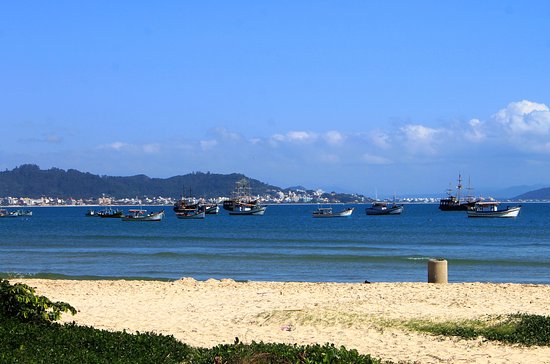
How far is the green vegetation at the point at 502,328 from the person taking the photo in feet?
41.4

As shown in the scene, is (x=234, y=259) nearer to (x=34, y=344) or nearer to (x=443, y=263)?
(x=443, y=263)

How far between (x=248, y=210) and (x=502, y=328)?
5113 inches

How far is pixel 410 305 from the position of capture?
1652 centimetres

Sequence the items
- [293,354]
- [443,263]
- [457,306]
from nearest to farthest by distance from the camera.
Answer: [293,354], [457,306], [443,263]

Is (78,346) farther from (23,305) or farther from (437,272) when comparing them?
(437,272)

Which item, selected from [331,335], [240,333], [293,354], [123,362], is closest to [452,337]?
[331,335]

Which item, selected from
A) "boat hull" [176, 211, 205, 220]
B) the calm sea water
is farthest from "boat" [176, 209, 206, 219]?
the calm sea water

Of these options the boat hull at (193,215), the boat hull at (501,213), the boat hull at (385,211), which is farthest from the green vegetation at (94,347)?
the boat hull at (385,211)

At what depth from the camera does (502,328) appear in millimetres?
13438

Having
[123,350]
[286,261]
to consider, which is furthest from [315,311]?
[286,261]

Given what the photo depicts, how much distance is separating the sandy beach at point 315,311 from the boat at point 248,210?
A: 119m

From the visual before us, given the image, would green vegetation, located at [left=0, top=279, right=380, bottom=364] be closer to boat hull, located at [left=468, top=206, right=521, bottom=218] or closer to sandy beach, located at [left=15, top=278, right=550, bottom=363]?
sandy beach, located at [left=15, top=278, right=550, bottom=363]

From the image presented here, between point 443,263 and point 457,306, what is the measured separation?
5.17 m

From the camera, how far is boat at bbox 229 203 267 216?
5591 inches
